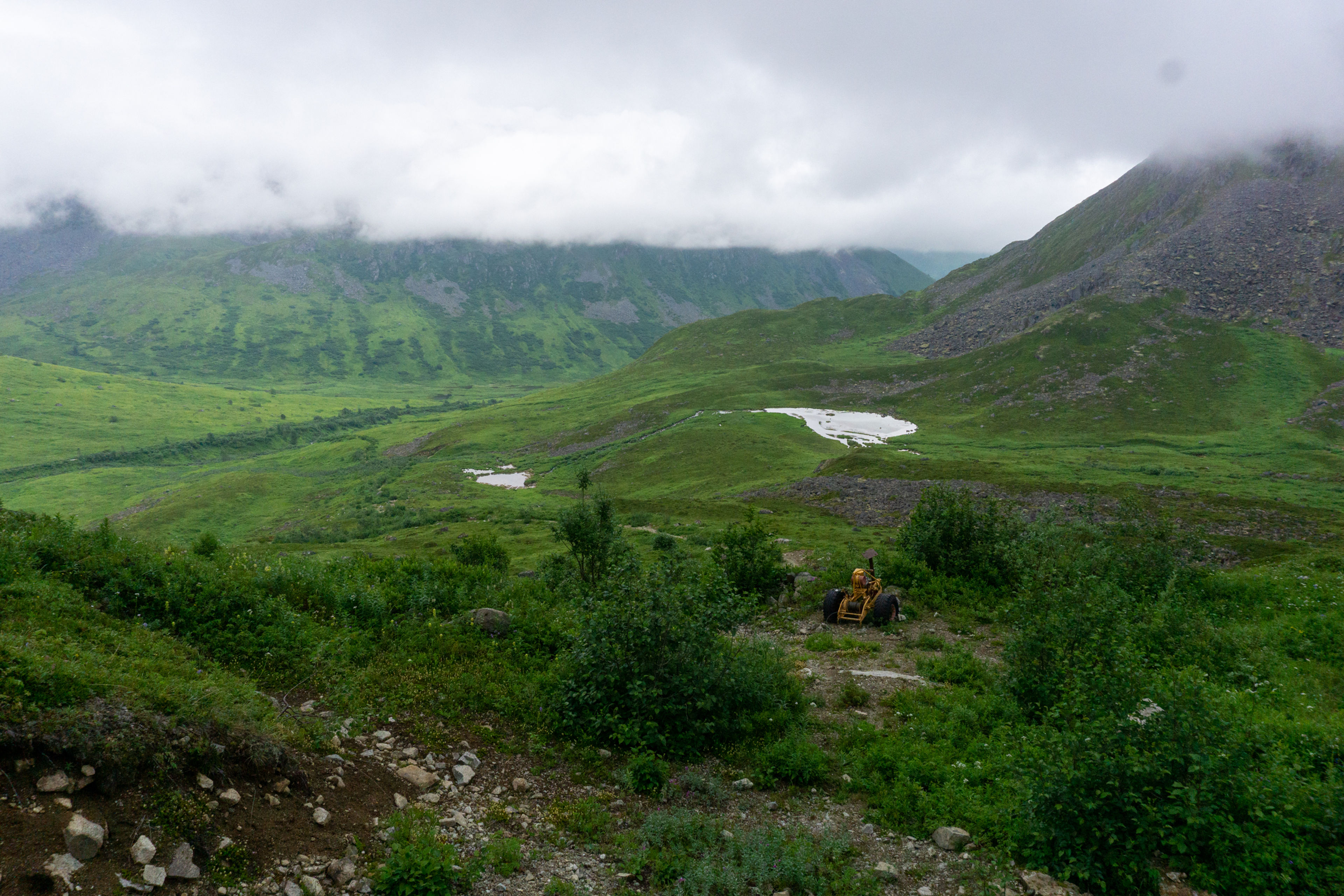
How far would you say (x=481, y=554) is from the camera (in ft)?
105

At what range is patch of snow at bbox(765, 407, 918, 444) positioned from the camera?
419 feet

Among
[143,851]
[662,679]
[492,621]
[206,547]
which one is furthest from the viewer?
[206,547]

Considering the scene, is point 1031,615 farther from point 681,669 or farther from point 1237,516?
point 1237,516

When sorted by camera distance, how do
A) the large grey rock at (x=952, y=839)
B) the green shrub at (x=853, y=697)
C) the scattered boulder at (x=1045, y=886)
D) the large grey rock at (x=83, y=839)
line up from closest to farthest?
the large grey rock at (x=83, y=839), the scattered boulder at (x=1045, y=886), the large grey rock at (x=952, y=839), the green shrub at (x=853, y=697)

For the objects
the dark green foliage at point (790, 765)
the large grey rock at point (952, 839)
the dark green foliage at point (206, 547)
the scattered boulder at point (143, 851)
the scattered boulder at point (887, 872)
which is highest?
the dark green foliage at point (206, 547)

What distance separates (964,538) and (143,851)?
95.3 ft

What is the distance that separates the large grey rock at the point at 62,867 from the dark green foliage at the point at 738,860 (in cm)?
702

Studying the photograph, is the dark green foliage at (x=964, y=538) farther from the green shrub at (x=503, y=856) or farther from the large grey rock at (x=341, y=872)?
the large grey rock at (x=341, y=872)

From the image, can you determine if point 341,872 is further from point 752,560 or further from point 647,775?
point 752,560

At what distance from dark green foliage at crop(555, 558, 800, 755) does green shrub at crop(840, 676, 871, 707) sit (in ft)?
6.59

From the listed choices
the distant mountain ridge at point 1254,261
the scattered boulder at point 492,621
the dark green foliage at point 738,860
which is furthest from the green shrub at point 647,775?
the distant mountain ridge at point 1254,261

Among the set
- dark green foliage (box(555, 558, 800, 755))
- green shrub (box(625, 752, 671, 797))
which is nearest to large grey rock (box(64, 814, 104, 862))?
green shrub (box(625, 752, 671, 797))

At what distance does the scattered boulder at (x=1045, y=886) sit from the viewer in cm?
930

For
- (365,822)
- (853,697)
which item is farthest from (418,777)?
(853,697)
